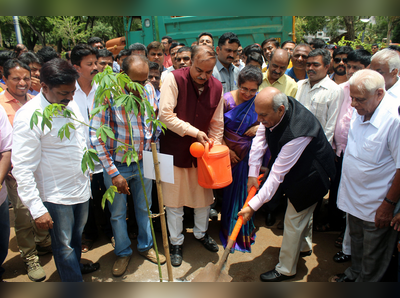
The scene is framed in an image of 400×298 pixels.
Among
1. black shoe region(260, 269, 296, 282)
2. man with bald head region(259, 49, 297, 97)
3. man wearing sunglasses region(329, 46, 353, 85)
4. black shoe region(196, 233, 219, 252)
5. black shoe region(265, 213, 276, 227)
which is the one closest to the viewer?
black shoe region(260, 269, 296, 282)

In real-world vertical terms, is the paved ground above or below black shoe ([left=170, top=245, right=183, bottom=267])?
below

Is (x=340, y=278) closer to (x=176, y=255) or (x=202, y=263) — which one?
(x=202, y=263)

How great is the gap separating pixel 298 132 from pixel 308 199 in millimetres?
587

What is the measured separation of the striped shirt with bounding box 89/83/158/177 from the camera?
2.27 m

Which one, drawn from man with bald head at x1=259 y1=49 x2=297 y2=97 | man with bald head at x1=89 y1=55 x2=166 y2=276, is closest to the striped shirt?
man with bald head at x1=89 y1=55 x2=166 y2=276

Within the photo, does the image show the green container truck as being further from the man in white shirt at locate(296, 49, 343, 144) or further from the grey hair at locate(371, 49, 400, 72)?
the grey hair at locate(371, 49, 400, 72)

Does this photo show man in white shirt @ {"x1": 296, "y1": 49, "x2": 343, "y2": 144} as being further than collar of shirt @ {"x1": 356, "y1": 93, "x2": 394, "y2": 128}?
Yes

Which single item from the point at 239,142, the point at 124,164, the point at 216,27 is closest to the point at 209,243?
the point at 239,142

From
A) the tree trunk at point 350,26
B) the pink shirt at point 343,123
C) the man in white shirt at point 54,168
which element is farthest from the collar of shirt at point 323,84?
the tree trunk at point 350,26

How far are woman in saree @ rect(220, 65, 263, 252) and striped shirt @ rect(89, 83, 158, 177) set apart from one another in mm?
818

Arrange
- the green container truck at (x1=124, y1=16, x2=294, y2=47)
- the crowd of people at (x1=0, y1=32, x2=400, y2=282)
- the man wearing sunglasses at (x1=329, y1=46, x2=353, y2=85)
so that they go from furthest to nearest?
the green container truck at (x1=124, y1=16, x2=294, y2=47), the man wearing sunglasses at (x1=329, y1=46, x2=353, y2=85), the crowd of people at (x1=0, y1=32, x2=400, y2=282)

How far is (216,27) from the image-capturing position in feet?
23.8

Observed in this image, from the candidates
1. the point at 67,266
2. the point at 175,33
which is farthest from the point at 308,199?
the point at 175,33

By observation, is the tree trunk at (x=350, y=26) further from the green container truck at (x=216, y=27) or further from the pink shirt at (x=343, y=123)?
the pink shirt at (x=343, y=123)
